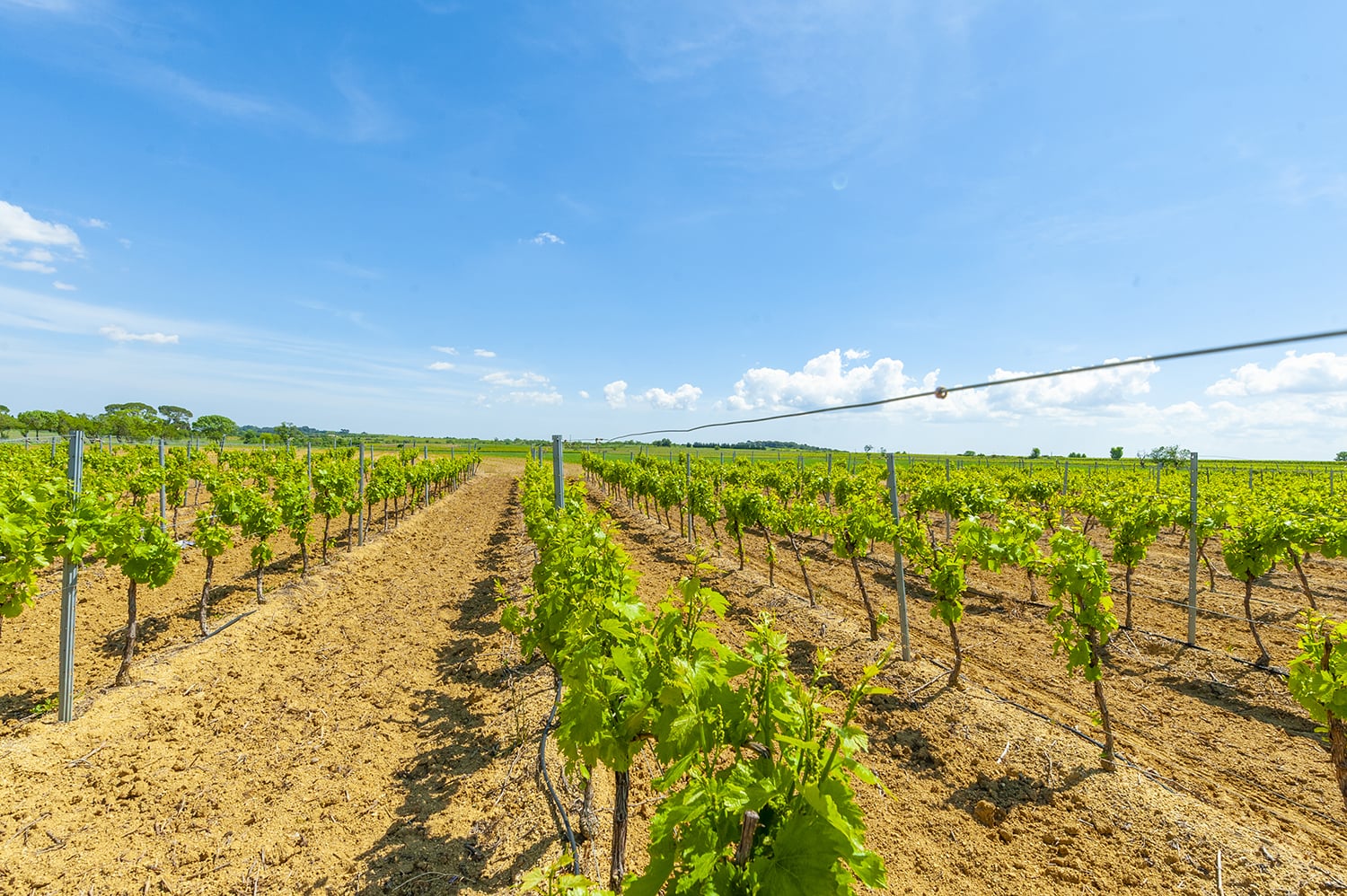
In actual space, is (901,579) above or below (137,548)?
below

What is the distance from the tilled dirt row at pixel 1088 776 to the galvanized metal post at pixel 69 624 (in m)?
7.87

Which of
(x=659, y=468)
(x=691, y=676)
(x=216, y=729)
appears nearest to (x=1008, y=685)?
(x=691, y=676)

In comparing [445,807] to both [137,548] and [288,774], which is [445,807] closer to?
[288,774]

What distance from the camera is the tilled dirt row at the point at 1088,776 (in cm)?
407

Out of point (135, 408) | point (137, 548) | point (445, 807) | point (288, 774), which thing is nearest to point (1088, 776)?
point (445, 807)

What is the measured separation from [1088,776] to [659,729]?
5102mm

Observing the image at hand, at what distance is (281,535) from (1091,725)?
19185 millimetres

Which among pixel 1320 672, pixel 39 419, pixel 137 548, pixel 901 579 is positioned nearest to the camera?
pixel 1320 672

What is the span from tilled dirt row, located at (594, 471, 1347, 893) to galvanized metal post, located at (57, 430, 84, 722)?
25.8 ft

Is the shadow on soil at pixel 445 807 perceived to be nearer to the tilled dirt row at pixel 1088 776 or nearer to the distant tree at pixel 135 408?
the tilled dirt row at pixel 1088 776

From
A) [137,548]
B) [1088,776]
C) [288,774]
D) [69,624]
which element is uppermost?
[137,548]

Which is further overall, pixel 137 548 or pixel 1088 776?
pixel 137 548

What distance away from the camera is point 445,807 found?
460 cm

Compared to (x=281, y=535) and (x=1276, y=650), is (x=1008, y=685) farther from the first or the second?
(x=281, y=535)
